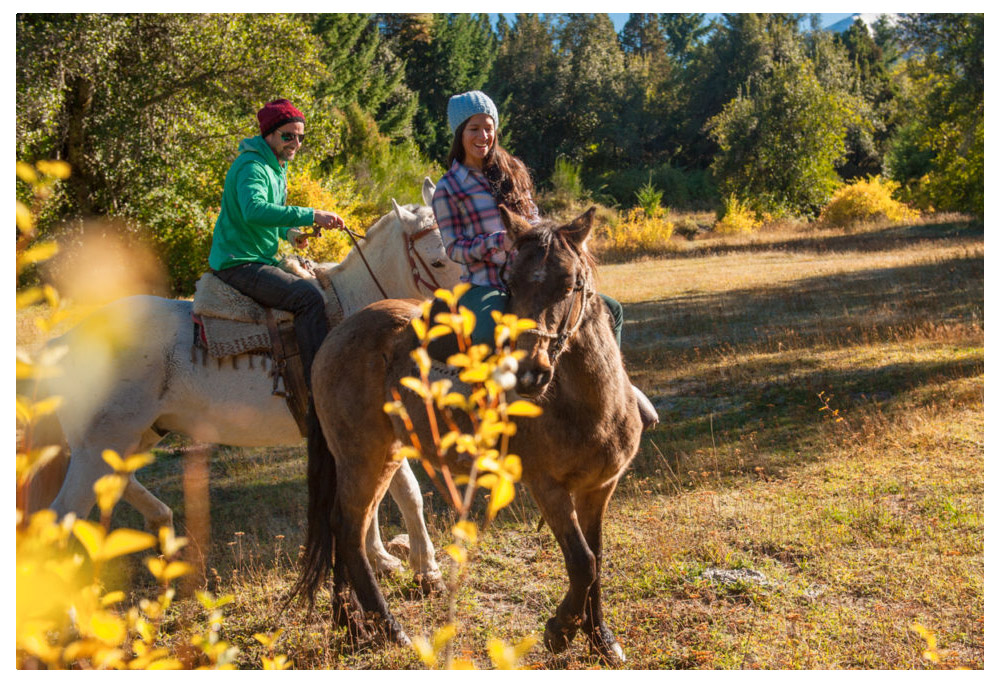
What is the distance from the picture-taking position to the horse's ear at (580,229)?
3.10 m

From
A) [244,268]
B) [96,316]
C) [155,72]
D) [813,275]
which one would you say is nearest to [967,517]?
[244,268]

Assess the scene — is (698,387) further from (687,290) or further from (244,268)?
(687,290)

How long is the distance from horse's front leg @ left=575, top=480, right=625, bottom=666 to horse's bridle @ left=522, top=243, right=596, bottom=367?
99cm

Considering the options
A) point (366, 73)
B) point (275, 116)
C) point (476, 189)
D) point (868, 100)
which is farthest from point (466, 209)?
point (868, 100)

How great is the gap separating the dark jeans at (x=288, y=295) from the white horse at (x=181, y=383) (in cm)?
27

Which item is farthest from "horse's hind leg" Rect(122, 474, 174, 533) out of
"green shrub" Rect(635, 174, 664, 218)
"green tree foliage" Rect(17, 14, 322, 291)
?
"green shrub" Rect(635, 174, 664, 218)

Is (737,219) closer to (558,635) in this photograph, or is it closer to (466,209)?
(466,209)

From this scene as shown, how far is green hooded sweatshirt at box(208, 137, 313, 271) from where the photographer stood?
445 centimetres

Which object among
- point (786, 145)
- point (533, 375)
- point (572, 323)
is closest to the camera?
point (533, 375)

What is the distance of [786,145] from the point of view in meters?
27.8

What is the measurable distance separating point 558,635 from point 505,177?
238cm

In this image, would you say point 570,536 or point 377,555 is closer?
point 570,536

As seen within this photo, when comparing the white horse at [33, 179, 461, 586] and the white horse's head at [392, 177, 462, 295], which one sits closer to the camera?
the white horse at [33, 179, 461, 586]

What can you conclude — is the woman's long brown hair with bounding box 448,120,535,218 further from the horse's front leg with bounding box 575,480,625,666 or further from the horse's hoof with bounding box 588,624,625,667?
the horse's hoof with bounding box 588,624,625,667
